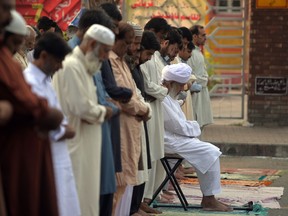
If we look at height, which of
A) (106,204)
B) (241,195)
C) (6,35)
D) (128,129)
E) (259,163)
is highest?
(6,35)

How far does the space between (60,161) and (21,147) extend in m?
1.05

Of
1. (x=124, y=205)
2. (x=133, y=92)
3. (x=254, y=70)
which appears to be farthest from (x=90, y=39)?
(x=254, y=70)

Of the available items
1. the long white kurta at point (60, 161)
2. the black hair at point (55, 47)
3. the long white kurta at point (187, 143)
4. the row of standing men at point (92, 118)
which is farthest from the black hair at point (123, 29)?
the long white kurta at point (187, 143)

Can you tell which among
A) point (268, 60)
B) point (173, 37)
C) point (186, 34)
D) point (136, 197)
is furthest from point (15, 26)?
point (268, 60)

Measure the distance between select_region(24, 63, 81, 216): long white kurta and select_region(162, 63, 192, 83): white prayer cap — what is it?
13.2 feet

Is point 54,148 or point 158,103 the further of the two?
point 158,103

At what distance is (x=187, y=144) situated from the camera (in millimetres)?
10867

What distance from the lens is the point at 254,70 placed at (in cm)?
1902

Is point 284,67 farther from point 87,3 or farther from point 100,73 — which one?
point 100,73

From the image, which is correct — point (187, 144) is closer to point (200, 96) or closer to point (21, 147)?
point (200, 96)

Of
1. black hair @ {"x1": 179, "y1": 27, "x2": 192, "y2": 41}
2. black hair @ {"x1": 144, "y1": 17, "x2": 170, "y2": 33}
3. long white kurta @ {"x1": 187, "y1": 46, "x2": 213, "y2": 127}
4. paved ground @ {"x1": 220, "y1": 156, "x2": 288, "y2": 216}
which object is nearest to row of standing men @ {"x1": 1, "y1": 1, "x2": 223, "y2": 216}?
black hair @ {"x1": 144, "y1": 17, "x2": 170, "y2": 33}

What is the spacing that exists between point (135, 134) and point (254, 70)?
10.1m

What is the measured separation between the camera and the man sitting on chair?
10.9 m

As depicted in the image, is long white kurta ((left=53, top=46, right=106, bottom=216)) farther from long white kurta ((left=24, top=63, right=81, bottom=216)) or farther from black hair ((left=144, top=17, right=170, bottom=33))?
black hair ((left=144, top=17, right=170, bottom=33))
